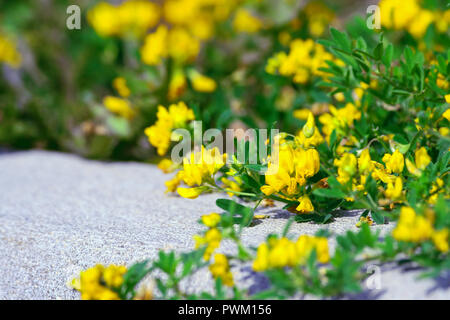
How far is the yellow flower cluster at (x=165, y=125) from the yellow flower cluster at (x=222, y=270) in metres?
0.47

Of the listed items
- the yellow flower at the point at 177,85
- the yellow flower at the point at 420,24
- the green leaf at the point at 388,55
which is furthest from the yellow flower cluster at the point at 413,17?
the yellow flower at the point at 177,85

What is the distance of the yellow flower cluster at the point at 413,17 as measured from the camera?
71.3 inches

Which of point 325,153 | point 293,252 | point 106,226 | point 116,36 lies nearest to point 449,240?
point 293,252

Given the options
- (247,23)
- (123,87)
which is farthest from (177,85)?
(247,23)

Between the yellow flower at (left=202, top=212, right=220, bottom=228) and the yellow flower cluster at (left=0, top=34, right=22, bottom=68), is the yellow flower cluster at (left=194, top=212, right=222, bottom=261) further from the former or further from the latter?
the yellow flower cluster at (left=0, top=34, right=22, bottom=68)

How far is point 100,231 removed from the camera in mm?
1274

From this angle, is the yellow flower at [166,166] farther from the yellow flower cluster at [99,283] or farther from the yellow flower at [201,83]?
the yellow flower at [201,83]

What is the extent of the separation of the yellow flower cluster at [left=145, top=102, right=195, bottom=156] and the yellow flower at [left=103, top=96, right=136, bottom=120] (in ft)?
2.73

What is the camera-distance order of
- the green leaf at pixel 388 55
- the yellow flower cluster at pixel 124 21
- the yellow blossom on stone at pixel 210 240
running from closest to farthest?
1. the yellow blossom on stone at pixel 210 240
2. the green leaf at pixel 388 55
3. the yellow flower cluster at pixel 124 21

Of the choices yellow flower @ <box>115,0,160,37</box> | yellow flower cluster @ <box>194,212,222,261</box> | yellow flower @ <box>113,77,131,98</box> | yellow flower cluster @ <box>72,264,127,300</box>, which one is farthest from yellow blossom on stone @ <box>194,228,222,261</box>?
yellow flower @ <box>115,0,160,37</box>

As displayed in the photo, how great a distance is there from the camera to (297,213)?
1230 mm

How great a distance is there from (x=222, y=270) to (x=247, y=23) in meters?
1.79

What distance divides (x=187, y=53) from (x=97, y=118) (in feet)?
1.57

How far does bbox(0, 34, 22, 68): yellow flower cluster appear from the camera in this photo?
263 cm
